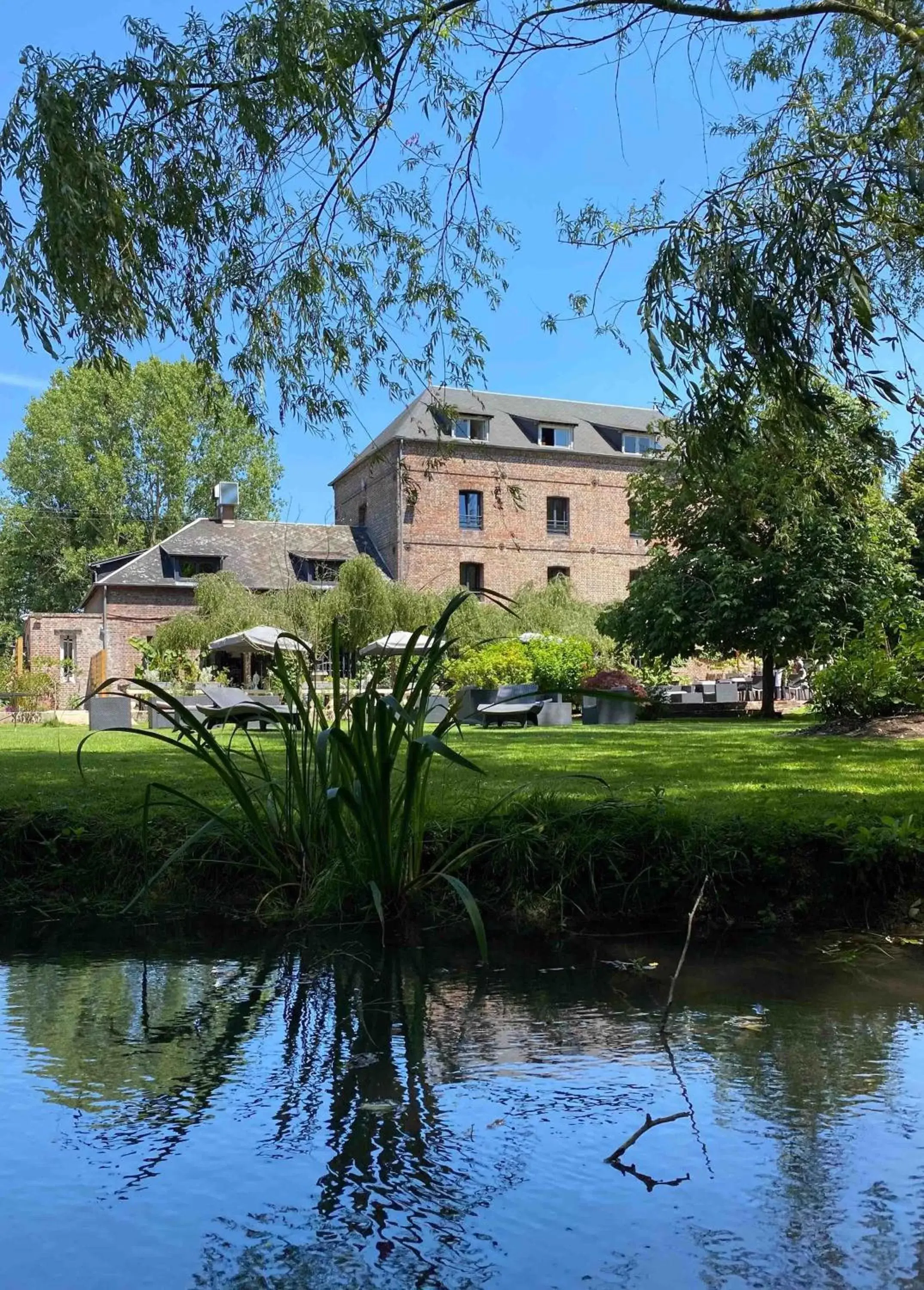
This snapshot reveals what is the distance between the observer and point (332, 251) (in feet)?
19.7

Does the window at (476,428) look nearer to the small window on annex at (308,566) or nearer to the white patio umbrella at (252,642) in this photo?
the white patio umbrella at (252,642)

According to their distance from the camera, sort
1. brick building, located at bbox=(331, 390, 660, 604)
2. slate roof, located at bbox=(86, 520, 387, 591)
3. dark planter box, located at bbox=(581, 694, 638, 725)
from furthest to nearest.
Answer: brick building, located at bbox=(331, 390, 660, 604), slate roof, located at bbox=(86, 520, 387, 591), dark planter box, located at bbox=(581, 694, 638, 725)

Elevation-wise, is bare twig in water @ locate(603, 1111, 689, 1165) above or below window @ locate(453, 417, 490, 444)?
below

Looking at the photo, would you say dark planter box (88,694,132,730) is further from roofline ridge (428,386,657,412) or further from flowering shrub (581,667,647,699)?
roofline ridge (428,386,657,412)

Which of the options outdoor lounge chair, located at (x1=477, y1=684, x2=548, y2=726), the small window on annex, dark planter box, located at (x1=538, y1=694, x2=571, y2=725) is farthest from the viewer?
the small window on annex

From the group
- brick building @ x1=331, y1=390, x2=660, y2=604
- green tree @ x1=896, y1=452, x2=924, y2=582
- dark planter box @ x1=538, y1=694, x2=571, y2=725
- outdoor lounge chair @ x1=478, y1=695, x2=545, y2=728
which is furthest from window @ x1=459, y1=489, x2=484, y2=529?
outdoor lounge chair @ x1=478, y1=695, x2=545, y2=728

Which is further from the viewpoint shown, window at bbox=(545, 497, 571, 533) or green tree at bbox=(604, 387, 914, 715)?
window at bbox=(545, 497, 571, 533)

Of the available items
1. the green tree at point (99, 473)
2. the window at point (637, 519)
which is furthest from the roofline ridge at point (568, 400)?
the window at point (637, 519)

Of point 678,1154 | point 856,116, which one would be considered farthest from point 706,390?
point 678,1154

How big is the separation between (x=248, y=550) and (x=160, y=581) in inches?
122

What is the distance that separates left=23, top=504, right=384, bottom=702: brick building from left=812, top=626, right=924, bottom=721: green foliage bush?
782 inches

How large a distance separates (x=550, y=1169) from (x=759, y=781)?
4.34 m

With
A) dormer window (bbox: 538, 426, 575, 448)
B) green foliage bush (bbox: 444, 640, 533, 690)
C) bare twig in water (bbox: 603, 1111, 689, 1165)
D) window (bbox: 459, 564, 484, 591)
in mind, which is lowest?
bare twig in water (bbox: 603, 1111, 689, 1165)

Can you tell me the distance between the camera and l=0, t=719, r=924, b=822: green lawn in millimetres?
4918
